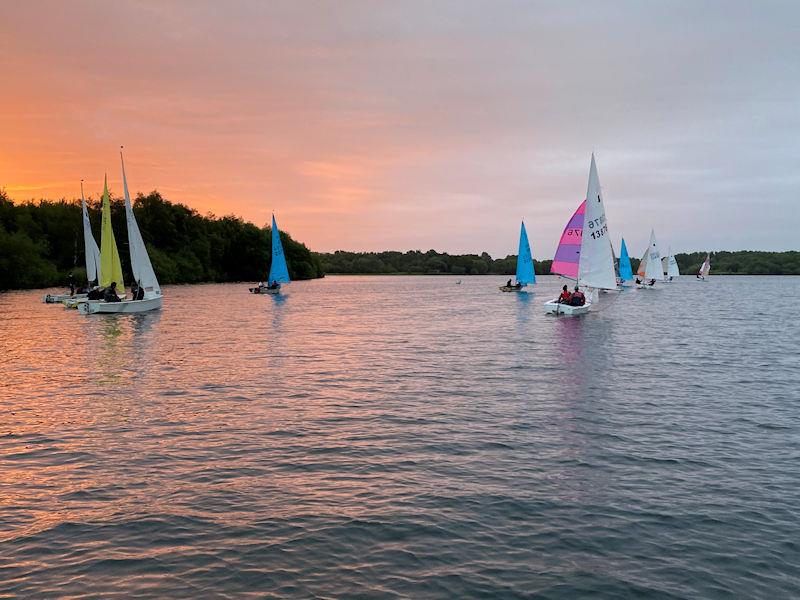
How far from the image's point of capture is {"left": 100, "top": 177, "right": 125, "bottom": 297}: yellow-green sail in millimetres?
59750

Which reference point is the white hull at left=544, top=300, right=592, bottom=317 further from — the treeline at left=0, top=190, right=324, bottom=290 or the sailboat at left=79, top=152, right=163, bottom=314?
the treeline at left=0, top=190, right=324, bottom=290

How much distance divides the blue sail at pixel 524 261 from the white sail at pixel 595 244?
124 feet

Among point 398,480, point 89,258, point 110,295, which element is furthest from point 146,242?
point 398,480

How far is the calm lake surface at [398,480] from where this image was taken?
9.14 metres

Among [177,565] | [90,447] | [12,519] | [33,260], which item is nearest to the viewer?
[177,565]

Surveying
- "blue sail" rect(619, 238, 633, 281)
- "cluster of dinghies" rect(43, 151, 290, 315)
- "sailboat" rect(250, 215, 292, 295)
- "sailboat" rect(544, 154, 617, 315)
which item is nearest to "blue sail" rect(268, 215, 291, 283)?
"sailboat" rect(250, 215, 292, 295)

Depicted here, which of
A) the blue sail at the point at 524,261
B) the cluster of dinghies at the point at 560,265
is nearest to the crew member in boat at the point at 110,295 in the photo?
the cluster of dinghies at the point at 560,265

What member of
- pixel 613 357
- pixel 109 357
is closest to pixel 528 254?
pixel 613 357

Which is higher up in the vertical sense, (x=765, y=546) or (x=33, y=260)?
(x=33, y=260)

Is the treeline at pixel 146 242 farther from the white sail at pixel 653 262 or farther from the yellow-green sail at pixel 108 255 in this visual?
the white sail at pixel 653 262

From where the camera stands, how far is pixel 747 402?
22.0 m

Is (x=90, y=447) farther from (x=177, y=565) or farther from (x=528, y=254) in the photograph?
(x=528, y=254)

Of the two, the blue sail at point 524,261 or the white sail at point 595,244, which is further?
the blue sail at point 524,261

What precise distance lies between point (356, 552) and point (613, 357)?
88.1ft
